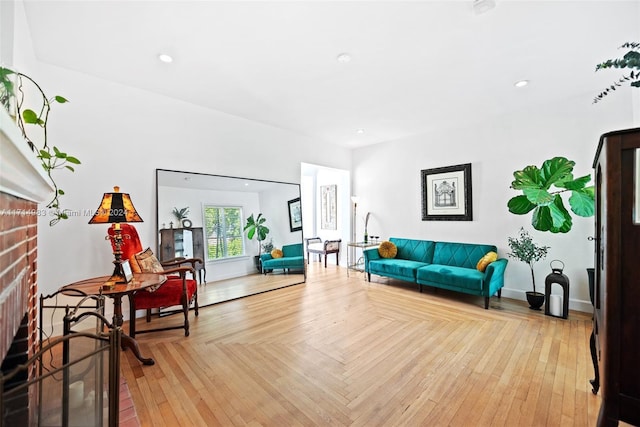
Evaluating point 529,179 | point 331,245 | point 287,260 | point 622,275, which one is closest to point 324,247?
point 331,245

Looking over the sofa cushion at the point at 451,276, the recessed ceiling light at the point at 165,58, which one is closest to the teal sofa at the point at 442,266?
the sofa cushion at the point at 451,276

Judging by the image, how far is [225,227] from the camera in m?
3.89

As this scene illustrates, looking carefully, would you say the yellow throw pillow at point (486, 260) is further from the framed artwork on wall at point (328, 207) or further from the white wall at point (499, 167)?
the framed artwork on wall at point (328, 207)

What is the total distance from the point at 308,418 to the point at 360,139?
472cm

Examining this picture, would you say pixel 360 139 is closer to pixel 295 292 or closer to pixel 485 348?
pixel 295 292

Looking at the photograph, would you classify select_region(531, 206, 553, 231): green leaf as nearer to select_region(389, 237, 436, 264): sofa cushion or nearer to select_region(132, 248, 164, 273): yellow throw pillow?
select_region(389, 237, 436, 264): sofa cushion

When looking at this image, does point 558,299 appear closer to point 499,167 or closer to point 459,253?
Answer: point 459,253

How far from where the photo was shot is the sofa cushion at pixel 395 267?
14.0 feet

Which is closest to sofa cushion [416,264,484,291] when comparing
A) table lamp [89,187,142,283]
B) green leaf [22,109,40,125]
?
table lamp [89,187,142,283]

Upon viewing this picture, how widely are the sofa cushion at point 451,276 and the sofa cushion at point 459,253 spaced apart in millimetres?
162

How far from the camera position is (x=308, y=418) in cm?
164

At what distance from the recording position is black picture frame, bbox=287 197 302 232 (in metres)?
4.75

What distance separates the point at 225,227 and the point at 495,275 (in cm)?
376

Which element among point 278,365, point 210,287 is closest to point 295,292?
point 210,287
